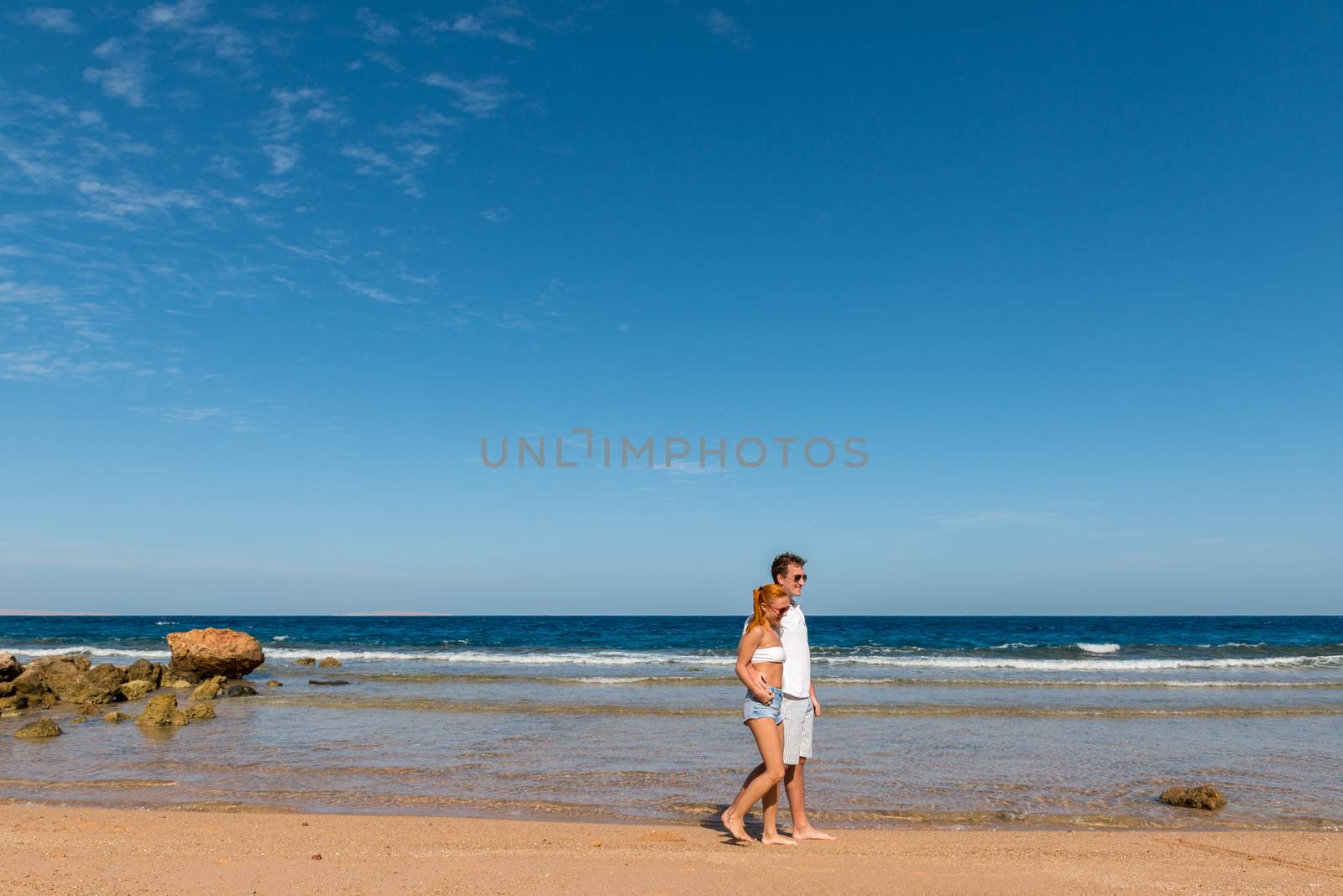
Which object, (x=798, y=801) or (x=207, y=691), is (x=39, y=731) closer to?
(x=207, y=691)

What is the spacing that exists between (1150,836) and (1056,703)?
1044 centimetres

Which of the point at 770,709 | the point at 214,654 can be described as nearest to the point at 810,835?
the point at 770,709

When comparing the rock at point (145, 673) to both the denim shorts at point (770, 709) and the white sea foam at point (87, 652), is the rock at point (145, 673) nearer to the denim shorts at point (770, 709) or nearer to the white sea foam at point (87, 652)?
the white sea foam at point (87, 652)

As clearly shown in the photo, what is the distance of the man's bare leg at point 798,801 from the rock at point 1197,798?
13.0 feet

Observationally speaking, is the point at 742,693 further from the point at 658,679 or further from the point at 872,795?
the point at 872,795

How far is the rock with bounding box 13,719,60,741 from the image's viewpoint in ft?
39.1

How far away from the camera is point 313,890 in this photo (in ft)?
17.0

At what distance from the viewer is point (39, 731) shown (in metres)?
12.0

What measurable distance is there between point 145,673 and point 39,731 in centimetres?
781

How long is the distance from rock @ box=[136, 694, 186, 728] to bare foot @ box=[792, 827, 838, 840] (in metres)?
10.9

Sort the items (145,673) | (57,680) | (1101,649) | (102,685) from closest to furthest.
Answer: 1. (102,685)
2. (57,680)
3. (145,673)
4. (1101,649)

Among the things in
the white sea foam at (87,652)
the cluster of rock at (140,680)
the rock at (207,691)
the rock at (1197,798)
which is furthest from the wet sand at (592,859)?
the white sea foam at (87,652)

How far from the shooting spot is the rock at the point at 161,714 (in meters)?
13.0

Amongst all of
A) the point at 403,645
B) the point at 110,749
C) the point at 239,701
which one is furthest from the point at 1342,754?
the point at 403,645
